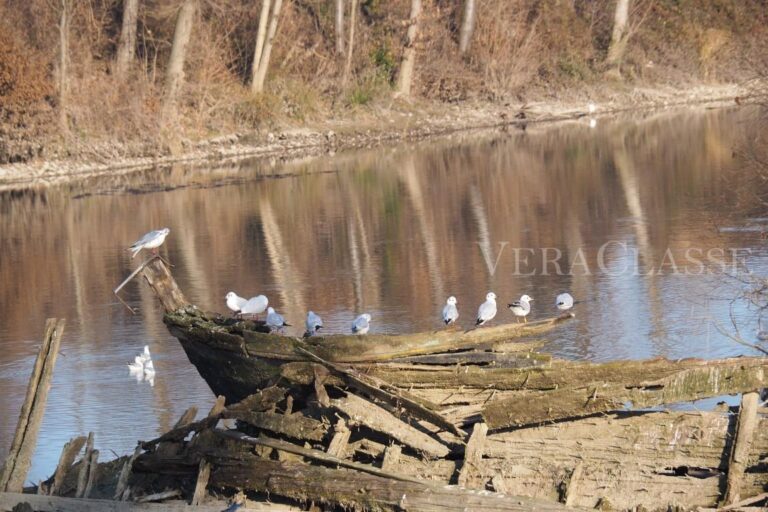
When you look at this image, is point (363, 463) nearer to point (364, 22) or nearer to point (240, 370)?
point (240, 370)

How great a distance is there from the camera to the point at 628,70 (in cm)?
5362

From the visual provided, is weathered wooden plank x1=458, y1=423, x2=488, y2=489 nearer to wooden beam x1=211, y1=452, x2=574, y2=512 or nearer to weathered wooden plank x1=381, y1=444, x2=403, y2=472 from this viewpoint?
wooden beam x1=211, y1=452, x2=574, y2=512

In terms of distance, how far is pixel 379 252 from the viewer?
21.9m

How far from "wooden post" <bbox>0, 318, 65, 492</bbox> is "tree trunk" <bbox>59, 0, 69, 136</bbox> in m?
27.7

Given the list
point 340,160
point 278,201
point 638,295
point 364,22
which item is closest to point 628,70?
point 364,22

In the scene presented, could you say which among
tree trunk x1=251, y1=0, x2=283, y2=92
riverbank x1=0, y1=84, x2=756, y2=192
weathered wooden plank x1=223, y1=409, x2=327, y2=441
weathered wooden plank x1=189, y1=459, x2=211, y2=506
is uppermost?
tree trunk x1=251, y1=0, x2=283, y2=92

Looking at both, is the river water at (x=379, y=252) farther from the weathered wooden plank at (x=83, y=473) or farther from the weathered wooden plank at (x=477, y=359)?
the weathered wooden plank at (x=477, y=359)

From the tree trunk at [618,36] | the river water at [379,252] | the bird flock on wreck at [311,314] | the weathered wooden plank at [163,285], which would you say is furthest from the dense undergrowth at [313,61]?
the weathered wooden plank at [163,285]

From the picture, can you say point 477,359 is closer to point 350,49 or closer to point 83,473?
point 83,473

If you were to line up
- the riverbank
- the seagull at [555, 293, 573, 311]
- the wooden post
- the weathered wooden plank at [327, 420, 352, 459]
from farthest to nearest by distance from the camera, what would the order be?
the riverbank, the seagull at [555, 293, 573, 311], the wooden post, the weathered wooden plank at [327, 420, 352, 459]

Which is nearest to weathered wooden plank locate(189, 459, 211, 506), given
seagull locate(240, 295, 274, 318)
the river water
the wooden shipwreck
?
the wooden shipwreck

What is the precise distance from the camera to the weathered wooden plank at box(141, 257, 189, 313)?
35.6 ft

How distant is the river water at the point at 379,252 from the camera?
47.0 ft

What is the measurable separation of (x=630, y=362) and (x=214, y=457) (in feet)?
9.89
